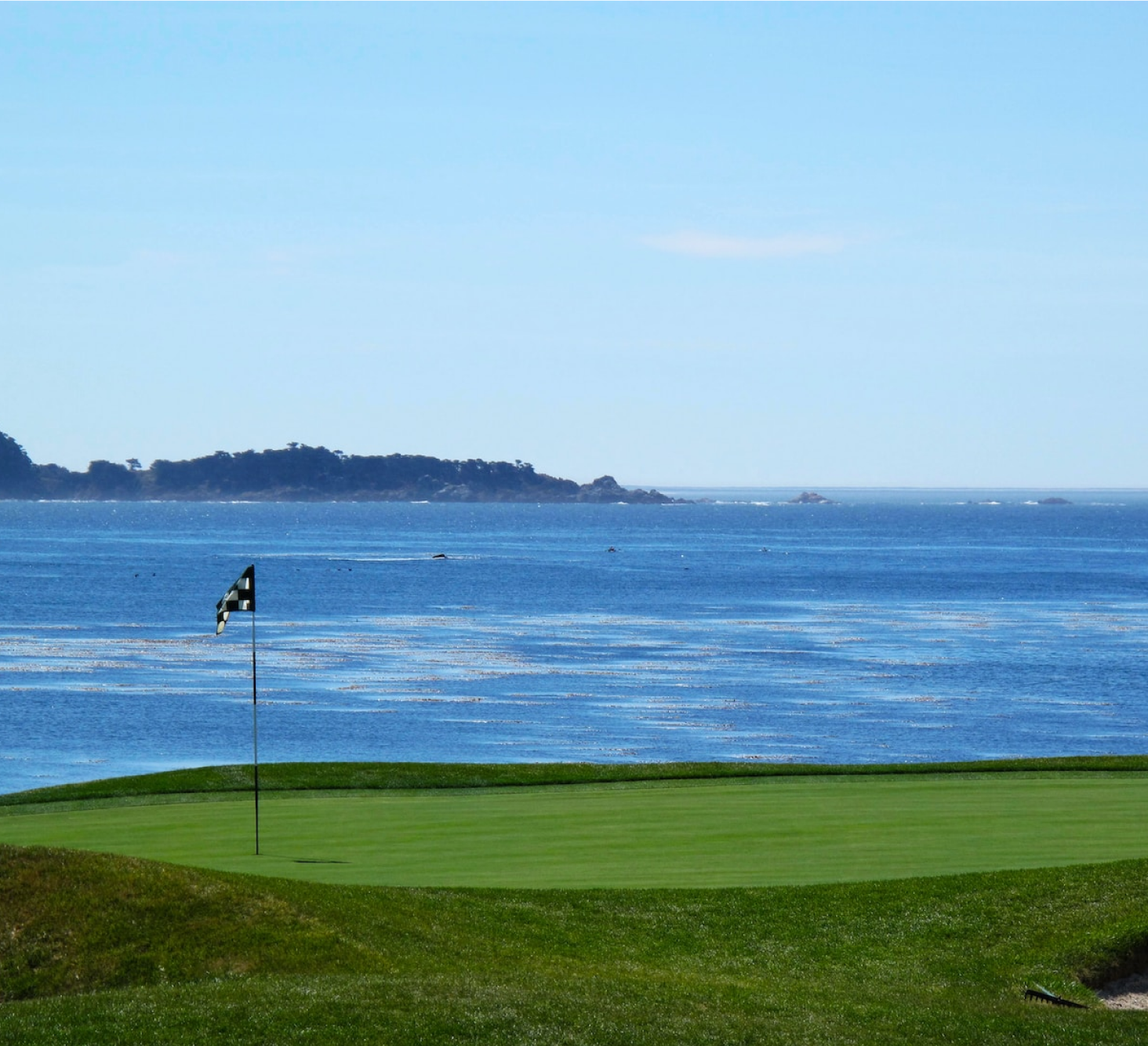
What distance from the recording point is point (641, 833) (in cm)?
1789

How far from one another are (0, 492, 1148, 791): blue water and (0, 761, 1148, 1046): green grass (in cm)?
2048

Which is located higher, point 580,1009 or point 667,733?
point 580,1009

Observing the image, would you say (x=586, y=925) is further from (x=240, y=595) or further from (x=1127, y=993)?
(x=240, y=595)

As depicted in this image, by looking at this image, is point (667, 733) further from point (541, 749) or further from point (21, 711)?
point (21, 711)

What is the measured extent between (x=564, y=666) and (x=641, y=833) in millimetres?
43524

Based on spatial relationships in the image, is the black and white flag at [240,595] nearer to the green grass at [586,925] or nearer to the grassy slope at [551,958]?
the green grass at [586,925]

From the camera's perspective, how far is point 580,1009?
10562 mm

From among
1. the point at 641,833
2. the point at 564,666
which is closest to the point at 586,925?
the point at 641,833

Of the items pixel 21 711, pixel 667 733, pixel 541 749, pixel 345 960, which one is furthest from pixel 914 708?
pixel 345 960

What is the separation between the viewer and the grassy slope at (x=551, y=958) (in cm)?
1030

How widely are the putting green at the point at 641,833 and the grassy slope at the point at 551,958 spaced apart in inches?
43.6

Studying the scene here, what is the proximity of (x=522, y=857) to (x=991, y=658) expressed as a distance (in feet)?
174

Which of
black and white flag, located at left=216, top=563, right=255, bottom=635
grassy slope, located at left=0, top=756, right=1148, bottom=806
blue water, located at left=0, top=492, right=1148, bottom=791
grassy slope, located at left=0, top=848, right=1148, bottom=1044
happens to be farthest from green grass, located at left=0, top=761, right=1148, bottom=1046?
blue water, located at left=0, top=492, right=1148, bottom=791

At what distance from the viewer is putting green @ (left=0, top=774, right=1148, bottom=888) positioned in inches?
618
